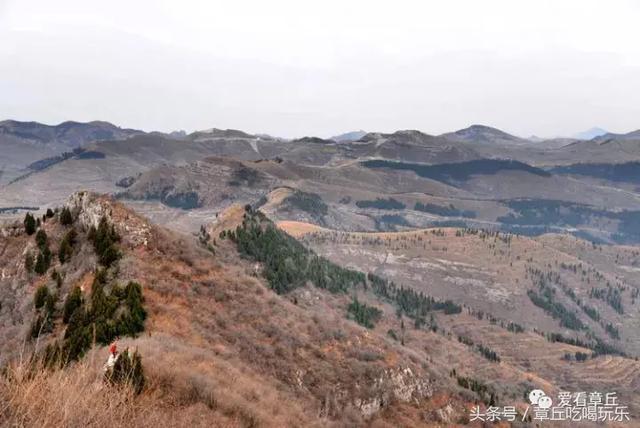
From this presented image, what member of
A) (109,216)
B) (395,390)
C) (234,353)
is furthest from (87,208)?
(395,390)

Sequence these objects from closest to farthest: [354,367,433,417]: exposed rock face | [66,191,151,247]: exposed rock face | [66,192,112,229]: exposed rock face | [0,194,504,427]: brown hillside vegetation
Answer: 1. [0,194,504,427]: brown hillside vegetation
2. [354,367,433,417]: exposed rock face
3. [66,191,151,247]: exposed rock face
4. [66,192,112,229]: exposed rock face

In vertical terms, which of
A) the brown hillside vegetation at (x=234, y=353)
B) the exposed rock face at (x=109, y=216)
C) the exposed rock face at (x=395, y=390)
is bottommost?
the exposed rock face at (x=395, y=390)

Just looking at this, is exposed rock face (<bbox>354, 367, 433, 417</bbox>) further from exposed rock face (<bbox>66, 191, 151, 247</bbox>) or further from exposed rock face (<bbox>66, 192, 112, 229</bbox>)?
exposed rock face (<bbox>66, 192, 112, 229</bbox>)

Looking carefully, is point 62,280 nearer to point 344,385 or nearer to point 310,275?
point 344,385

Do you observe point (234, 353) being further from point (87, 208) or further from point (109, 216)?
point (87, 208)

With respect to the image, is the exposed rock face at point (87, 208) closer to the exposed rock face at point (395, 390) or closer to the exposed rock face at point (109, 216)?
the exposed rock face at point (109, 216)

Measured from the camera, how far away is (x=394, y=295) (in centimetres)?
17462

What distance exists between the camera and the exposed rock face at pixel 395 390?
151 ft

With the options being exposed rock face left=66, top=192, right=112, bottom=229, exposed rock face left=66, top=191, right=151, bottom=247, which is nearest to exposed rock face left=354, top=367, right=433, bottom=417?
exposed rock face left=66, top=191, right=151, bottom=247

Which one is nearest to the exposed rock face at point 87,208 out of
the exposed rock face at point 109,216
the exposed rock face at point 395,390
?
the exposed rock face at point 109,216

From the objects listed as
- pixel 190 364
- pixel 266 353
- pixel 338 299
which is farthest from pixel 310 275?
pixel 190 364

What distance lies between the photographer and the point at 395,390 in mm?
51031

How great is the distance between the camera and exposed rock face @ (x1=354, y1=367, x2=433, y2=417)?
151 feet

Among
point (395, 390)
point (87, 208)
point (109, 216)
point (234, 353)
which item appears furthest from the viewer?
point (87, 208)
